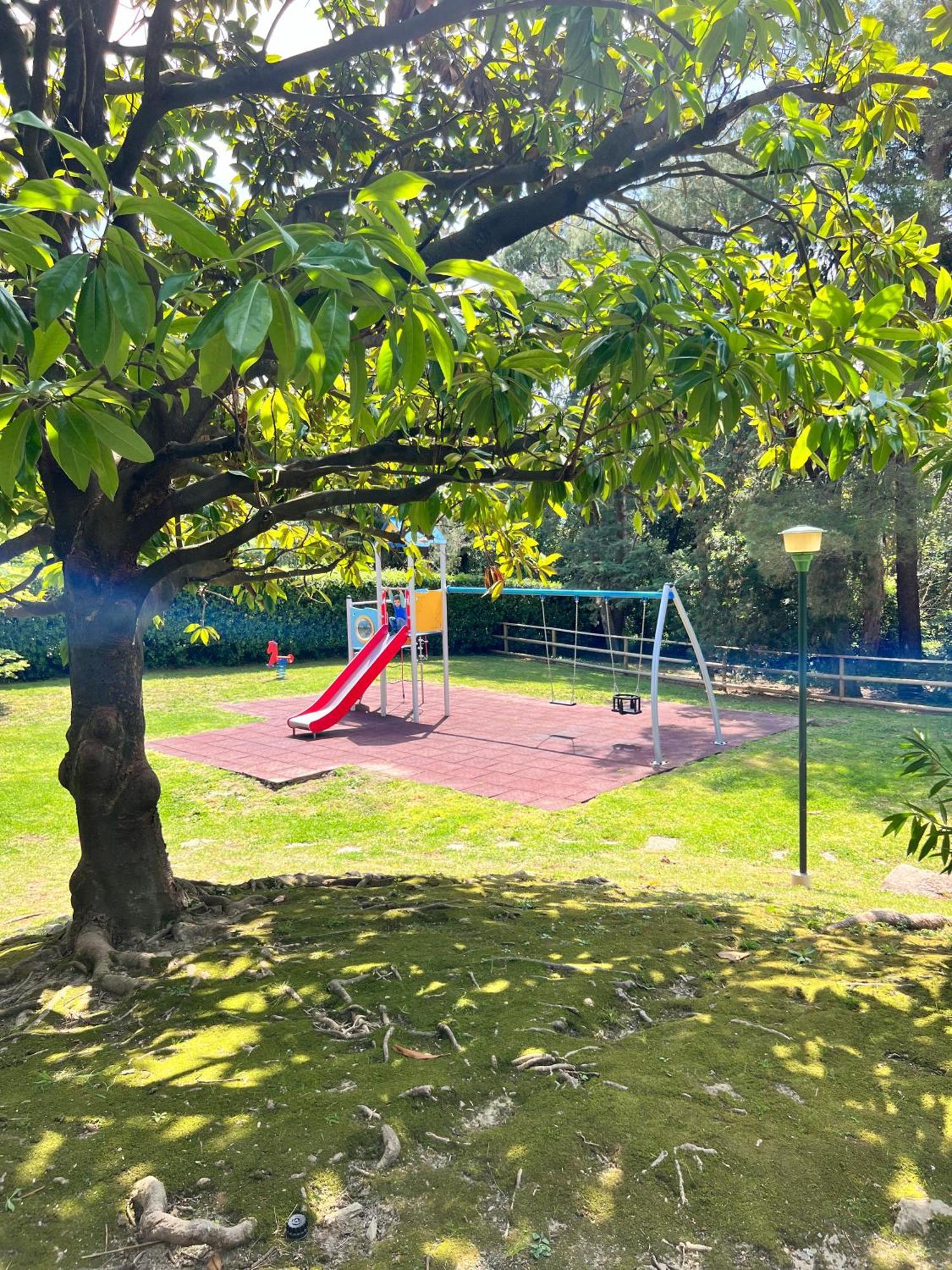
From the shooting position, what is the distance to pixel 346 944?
352cm

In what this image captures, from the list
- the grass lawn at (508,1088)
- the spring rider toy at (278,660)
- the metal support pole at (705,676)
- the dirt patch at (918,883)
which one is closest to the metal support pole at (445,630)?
the metal support pole at (705,676)

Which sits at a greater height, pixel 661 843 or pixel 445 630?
pixel 445 630

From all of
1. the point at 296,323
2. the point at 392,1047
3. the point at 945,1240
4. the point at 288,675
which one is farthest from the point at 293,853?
the point at 288,675

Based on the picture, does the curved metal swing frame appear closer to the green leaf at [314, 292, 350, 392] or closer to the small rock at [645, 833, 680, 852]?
the small rock at [645, 833, 680, 852]

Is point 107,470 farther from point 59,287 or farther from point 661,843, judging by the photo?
point 661,843

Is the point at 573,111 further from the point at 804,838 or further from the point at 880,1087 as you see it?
the point at 804,838

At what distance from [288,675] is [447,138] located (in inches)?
556

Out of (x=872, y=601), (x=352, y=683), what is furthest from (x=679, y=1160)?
(x=872, y=601)

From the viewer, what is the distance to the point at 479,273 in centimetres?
182

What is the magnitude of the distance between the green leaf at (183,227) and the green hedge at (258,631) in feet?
50.0

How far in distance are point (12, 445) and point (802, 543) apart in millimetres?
6307

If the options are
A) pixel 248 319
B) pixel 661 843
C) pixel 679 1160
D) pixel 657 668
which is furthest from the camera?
pixel 657 668

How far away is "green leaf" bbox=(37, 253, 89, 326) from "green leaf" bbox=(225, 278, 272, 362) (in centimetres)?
24

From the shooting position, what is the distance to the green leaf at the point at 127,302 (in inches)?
52.9
